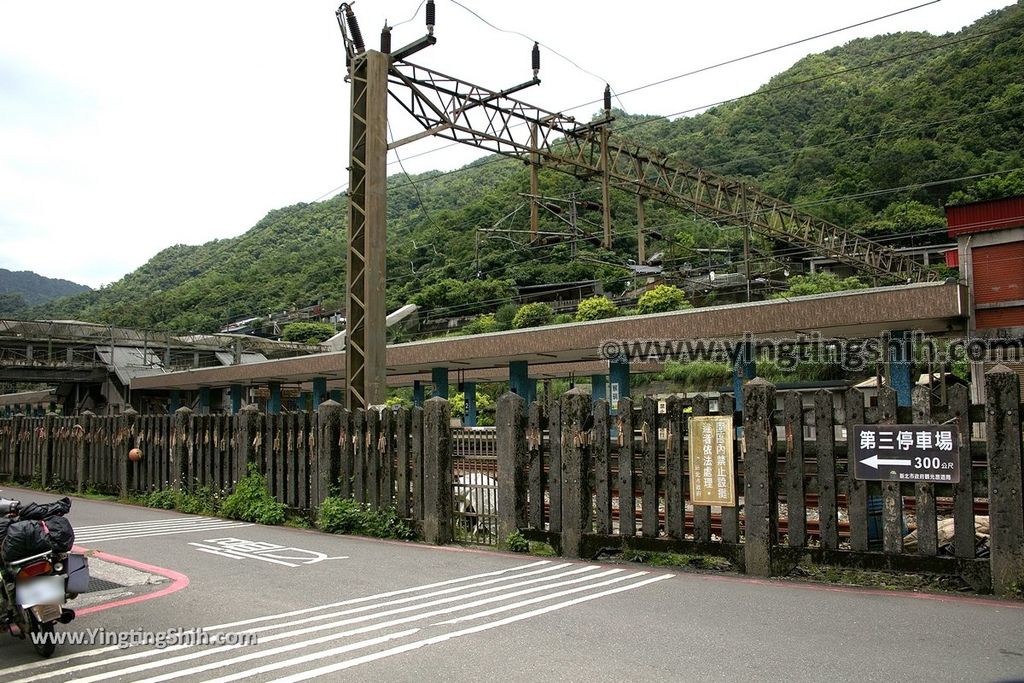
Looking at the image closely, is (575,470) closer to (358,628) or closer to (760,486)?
(760,486)

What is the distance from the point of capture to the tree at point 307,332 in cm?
6581

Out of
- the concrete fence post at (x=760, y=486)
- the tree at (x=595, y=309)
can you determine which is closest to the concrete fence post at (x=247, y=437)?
the concrete fence post at (x=760, y=486)

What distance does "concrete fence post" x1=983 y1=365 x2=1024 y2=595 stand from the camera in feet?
22.8

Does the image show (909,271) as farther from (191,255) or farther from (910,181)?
(191,255)

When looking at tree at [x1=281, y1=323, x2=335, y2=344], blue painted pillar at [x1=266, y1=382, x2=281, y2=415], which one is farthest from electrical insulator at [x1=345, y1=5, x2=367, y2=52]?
tree at [x1=281, y1=323, x2=335, y2=344]

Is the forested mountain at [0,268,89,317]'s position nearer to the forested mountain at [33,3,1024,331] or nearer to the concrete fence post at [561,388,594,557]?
the forested mountain at [33,3,1024,331]

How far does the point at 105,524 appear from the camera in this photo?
1348 centimetres

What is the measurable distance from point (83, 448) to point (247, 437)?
298 inches

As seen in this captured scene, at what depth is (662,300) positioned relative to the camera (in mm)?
45812

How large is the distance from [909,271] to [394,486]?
94.2ft

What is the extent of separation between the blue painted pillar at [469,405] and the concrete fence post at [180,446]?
20271 millimetres

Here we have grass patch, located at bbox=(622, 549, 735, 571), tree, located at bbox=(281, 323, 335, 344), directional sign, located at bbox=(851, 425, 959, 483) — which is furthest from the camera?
tree, located at bbox=(281, 323, 335, 344)

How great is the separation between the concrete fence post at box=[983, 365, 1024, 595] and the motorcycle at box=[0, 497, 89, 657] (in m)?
7.60

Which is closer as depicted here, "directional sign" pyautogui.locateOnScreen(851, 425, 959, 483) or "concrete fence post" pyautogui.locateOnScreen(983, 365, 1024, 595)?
"concrete fence post" pyautogui.locateOnScreen(983, 365, 1024, 595)
